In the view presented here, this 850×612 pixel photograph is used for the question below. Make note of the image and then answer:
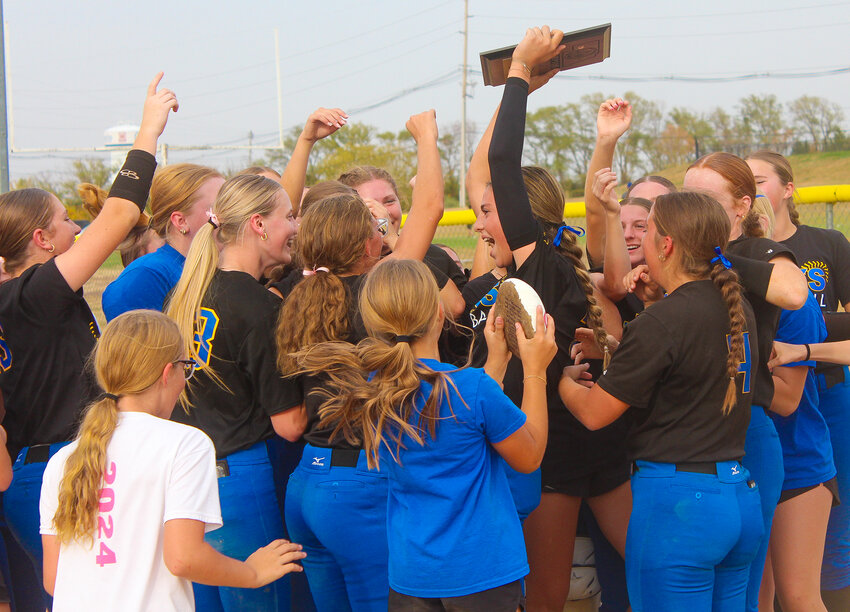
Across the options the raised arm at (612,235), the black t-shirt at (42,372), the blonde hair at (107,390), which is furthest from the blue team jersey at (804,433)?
the black t-shirt at (42,372)

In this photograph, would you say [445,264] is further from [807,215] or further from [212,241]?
[807,215]

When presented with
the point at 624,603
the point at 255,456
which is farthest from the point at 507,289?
the point at 624,603

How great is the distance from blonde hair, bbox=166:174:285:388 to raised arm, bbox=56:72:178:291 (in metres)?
0.28

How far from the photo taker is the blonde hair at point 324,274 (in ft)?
8.79

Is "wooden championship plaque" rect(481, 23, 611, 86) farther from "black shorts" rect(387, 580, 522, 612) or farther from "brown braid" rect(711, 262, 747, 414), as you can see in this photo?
"black shorts" rect(387, 580, 522, 612)

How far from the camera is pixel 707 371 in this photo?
2545mm

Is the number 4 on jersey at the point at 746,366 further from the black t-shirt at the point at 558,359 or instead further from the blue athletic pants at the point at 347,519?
the blue athletic pants at the point at 347,519

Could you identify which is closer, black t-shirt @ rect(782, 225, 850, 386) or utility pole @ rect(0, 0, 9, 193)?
black t-shirt @ rect(782, 225, 850, 386)

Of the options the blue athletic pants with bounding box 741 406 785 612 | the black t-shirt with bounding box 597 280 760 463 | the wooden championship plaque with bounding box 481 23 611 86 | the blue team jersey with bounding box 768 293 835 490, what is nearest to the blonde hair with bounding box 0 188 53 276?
the wooden championship plaque with bounding box 481 23 611 86

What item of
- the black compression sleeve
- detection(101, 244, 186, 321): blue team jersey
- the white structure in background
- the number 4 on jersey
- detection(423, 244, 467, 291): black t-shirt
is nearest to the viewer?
the number 4 on jersey

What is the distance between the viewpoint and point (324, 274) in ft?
9.08

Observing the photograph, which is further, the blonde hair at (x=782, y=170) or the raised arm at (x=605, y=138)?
the blonde hair at (x=782, y=170)

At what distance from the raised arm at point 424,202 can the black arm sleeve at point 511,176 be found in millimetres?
336

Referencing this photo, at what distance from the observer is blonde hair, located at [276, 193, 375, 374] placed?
2678 millimetres
